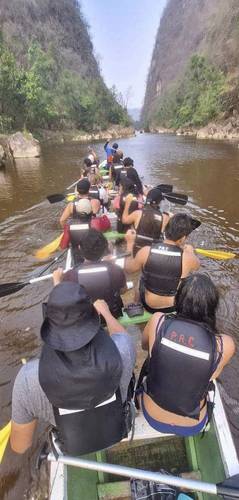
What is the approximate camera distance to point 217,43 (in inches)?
3029

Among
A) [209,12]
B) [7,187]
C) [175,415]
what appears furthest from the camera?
[209,12]

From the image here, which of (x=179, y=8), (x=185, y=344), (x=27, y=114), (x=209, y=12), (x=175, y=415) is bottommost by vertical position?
(x=175, y=415)

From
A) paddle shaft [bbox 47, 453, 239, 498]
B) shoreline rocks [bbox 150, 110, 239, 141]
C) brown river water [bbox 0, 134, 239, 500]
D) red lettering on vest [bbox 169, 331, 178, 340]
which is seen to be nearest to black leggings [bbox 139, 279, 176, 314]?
brown river water [bbox 0, 134, 239, 500]

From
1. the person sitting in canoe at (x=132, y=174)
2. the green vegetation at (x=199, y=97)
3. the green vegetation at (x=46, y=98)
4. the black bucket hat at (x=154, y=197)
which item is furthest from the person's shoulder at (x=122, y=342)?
the green vegetation at (x=199, y=97)

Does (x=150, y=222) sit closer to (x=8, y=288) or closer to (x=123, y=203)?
(x=123, y=203)

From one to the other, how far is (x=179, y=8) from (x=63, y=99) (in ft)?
384

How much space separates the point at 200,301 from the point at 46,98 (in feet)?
164

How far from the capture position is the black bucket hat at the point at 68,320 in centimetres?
167

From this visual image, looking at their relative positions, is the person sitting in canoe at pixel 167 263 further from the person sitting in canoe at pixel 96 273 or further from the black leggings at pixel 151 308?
the person sitting in canoe at pixel 96 273

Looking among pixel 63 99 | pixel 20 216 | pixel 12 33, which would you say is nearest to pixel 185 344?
pixel 20 216

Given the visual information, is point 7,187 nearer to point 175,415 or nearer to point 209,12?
point 175,415

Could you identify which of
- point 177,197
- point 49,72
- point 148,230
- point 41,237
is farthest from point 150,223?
point 49,72

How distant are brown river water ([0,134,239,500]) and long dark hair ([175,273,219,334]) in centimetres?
198

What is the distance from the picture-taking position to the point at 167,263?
3793 millimetres
